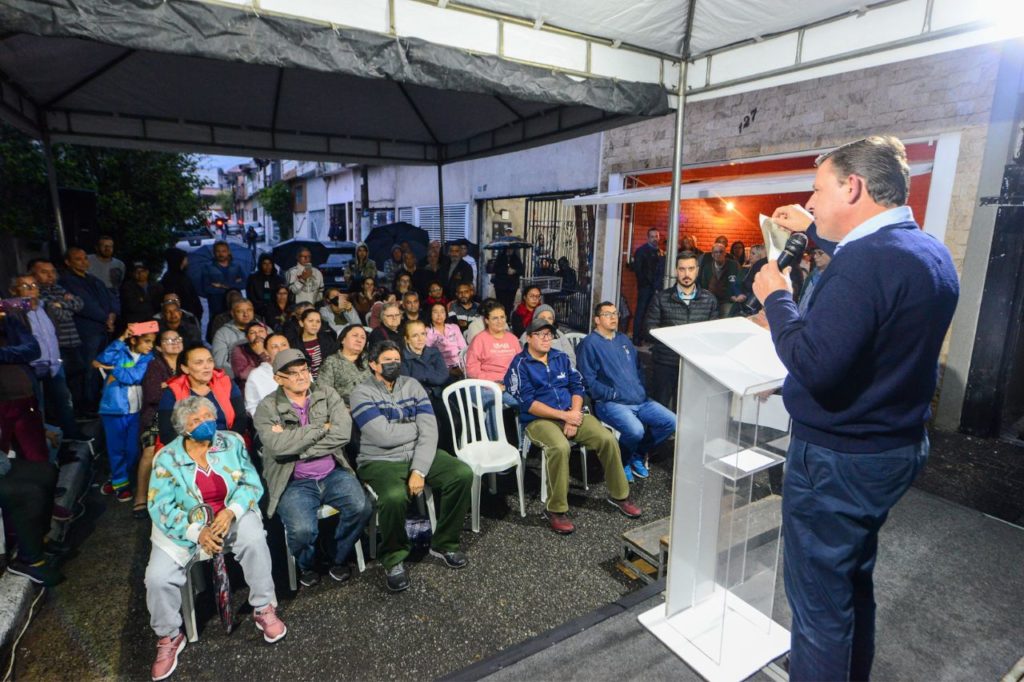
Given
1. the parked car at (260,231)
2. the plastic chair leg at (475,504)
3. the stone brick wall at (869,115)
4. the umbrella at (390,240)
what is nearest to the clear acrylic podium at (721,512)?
the plastic chair leg at (475,504)

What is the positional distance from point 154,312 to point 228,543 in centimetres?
495

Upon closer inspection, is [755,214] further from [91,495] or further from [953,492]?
[91,495]

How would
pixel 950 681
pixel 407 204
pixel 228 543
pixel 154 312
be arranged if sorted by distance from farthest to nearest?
1. pixel 407 204
2. pixel 154 312
3. pixel 228 543
4. pixel 950 681

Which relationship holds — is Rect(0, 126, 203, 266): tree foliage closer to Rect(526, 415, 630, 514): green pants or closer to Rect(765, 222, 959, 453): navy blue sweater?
Rect(526, 415, 630, 514): green pants

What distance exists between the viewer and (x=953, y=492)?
405 cm

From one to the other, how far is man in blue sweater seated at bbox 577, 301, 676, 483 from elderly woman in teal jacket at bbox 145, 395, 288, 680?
8.94 ft

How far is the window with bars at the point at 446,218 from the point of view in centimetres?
1527

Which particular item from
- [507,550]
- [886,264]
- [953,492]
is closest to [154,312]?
[507,550]

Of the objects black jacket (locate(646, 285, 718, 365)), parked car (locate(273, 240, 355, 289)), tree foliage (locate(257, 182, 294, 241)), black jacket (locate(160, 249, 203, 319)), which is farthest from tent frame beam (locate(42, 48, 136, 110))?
tree foliage (locate(257, 182, 294, 241))

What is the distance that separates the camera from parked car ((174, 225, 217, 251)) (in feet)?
40.6

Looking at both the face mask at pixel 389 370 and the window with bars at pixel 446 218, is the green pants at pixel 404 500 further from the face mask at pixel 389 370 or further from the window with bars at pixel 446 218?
the window with bars at pixel 446 218

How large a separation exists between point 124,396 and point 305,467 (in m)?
1.80

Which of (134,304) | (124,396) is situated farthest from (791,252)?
(134,304)

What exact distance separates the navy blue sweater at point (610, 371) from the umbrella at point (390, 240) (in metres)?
7.57
